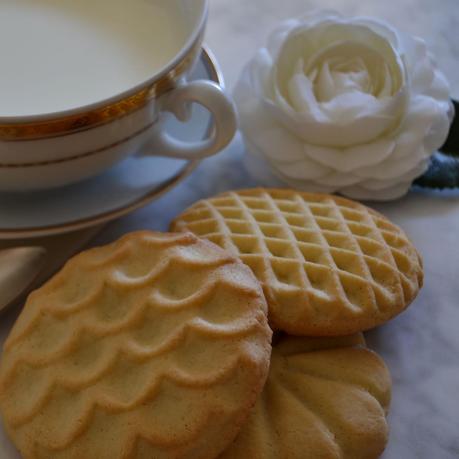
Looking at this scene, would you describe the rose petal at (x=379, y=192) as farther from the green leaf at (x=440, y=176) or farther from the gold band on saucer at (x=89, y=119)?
the gold band on saucer at (x=89, y=119)

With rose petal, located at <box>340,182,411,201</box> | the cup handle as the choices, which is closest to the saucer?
the cup handle

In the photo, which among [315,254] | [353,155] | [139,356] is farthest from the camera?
[353,155]

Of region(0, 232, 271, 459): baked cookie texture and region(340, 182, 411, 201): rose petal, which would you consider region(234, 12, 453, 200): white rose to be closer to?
region(340, 182, 411, 201): rose petal

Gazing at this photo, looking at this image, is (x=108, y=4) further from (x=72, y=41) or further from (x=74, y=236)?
(x=74, y=236)

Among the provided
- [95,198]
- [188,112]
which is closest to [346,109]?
[188,112]

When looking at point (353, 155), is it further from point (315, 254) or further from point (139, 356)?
point (139, 356)

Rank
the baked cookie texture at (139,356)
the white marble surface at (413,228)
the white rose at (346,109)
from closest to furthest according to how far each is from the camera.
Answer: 1. the baked cookie texture at (139,356)
2. the white marble surface at (413,228)
3. the white rose at (346,109)

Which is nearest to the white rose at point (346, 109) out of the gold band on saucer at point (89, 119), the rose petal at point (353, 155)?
the rose petal at point (353, 155)
